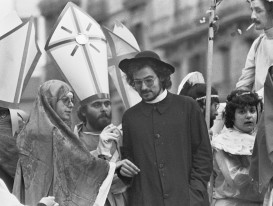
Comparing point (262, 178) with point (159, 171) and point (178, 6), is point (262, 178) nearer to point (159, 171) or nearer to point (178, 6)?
point (159, 171)

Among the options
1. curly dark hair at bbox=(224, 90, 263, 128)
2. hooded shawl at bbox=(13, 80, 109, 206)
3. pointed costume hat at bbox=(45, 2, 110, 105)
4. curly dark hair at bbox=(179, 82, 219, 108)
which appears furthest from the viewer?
curly dark hair at bbox=(179, 82, 219, 108)

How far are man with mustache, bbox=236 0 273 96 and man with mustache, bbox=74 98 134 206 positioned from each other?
1205 mm

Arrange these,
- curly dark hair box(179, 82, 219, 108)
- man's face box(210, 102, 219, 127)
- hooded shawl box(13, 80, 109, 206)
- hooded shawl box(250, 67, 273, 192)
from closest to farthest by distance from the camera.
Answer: hooded shawl box(250, 67, 273, 192), hooded shawl box(13, 80, 109, 206), man's face box(210, 102, 219, 127), curly dark hair box(179, 82, 219, 108)

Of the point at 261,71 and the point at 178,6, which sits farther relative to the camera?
the point at 178,6

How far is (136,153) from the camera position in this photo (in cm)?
1001

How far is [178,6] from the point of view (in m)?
40.2

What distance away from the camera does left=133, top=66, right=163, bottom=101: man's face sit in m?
10.0

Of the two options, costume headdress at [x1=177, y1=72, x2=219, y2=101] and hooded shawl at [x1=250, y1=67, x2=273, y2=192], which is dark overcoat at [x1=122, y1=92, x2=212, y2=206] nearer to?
hooded shawl at [x1=250, y1=67, x2=273, y2=192]

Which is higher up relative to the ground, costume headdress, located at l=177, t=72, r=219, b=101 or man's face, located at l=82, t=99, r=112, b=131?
costume headdress, located at l=177, t=72, r=219, b=101

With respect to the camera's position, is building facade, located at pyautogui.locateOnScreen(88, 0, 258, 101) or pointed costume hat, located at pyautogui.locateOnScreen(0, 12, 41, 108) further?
building facade, located at pyautogui.locateOnScreen(88, 0, 258, 101)

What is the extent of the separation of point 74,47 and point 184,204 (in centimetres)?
187

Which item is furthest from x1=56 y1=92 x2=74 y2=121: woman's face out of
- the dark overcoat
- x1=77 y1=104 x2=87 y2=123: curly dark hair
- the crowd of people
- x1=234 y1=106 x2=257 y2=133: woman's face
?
x1=234 y1=106 x2=257 y2=133: woman's face

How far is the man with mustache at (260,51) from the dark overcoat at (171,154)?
1.07 metres

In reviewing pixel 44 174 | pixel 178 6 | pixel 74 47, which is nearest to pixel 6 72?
pixel 74 47
